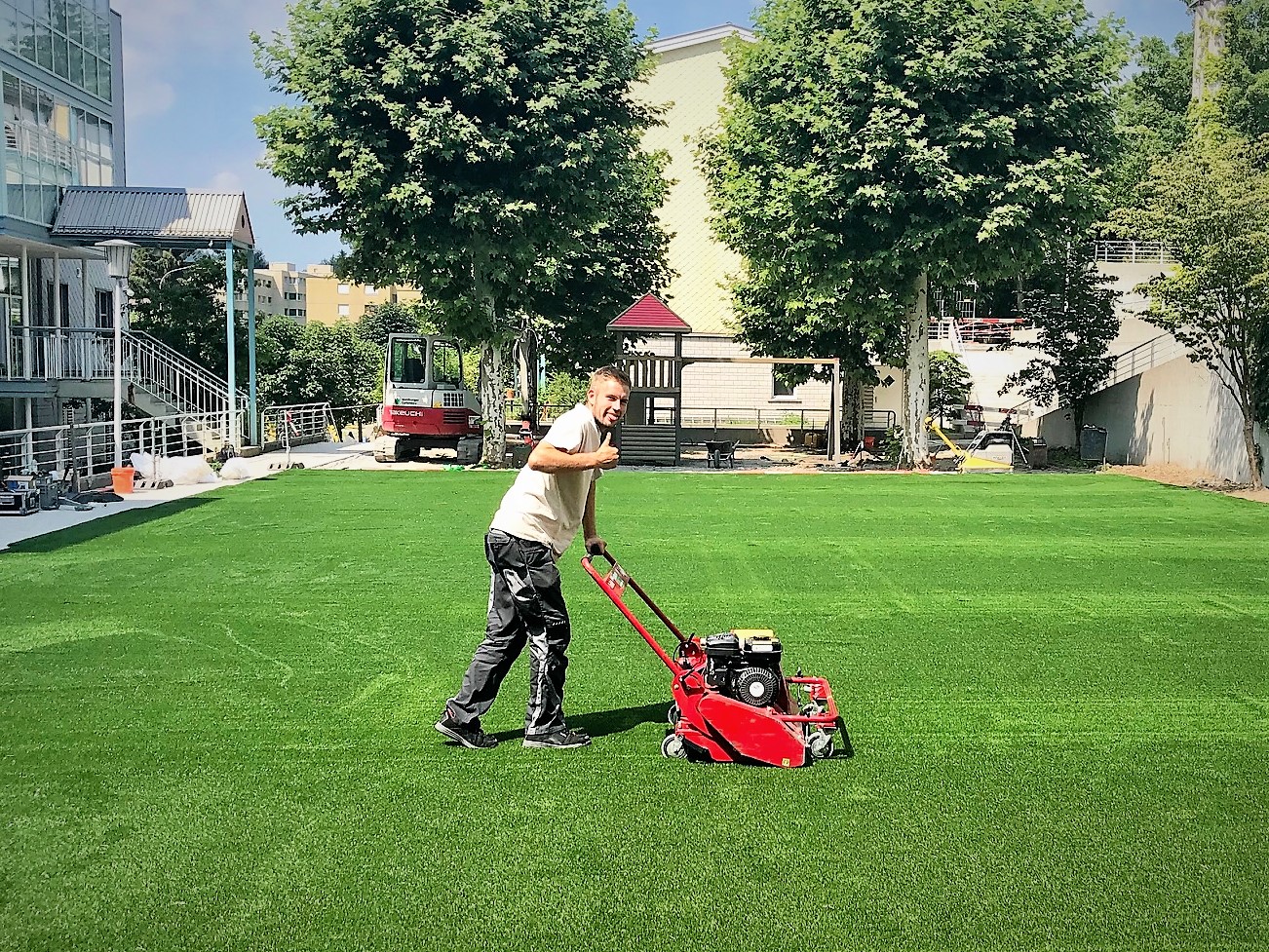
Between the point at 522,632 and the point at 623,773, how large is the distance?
767mm

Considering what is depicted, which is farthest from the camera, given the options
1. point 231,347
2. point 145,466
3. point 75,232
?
point 231,347

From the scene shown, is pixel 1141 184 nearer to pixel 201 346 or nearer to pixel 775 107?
pixel 775 107

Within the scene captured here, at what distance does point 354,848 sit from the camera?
4520 millimetres

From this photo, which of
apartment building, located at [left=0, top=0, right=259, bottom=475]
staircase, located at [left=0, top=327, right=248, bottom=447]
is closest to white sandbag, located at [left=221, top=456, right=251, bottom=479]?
apartment building, located at [left=0, top=0, right=259, bottom=475]

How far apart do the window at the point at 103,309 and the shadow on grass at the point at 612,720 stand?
25.1m

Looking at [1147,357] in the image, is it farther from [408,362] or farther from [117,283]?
[117,283]

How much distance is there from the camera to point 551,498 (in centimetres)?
555

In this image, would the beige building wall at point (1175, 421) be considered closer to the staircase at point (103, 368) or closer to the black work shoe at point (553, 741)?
the black work shoe at point (553, 741)

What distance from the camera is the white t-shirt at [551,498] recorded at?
545 cm

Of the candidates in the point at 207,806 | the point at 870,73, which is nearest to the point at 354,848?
the point at 207,806

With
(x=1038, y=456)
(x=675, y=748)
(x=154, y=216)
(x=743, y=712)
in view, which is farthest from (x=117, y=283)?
(x=1038, y=456)

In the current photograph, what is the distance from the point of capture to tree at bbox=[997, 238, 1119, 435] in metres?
27.1

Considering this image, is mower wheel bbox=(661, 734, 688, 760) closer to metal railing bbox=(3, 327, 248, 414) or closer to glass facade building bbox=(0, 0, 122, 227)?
metal railing bbox=(3, 327, 248, 414)

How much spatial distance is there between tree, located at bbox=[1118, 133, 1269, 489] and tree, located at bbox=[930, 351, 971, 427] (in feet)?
38.6
